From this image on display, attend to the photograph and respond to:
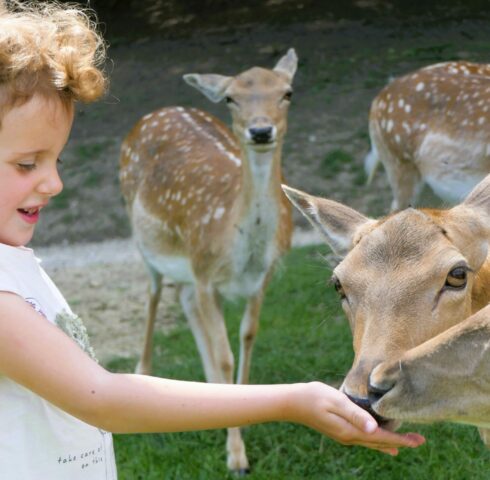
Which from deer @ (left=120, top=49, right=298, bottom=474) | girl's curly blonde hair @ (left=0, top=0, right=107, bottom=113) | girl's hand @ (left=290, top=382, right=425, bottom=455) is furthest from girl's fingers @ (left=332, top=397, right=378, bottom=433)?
deer @ (left=120, top=49, right=298, bottom=474)

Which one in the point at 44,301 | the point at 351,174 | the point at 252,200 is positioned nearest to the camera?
the point at 44,301

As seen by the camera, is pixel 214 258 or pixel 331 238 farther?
pixel 214 258

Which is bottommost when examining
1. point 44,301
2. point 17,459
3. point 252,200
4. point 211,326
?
point 211,326

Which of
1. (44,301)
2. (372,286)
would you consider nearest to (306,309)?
(372,286)

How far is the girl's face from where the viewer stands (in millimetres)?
2326

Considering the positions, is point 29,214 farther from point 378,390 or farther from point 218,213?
point 218,213

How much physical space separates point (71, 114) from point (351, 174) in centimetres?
888

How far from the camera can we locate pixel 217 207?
20.9 ft

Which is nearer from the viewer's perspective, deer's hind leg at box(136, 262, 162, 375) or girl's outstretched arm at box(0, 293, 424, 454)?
girl's outstretched arm at box(0, 293, 424, 454)

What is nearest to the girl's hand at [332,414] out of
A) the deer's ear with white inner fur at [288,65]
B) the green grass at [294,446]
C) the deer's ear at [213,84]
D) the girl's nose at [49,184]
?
the girl's nose at [49,184]

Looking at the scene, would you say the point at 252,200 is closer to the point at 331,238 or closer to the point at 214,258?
the point at 214,258

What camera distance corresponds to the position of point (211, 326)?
612cm

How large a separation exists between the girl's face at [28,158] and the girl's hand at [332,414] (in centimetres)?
72

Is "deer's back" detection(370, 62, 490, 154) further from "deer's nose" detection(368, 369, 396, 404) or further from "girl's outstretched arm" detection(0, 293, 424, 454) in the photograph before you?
"girl's outstretched arm" detection(0, 293, 424, 454)
